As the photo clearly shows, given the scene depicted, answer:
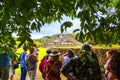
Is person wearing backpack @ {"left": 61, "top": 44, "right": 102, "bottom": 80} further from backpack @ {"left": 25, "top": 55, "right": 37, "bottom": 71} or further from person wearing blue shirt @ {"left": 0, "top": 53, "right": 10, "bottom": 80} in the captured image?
backpack @ {"left": 25, "top": 55, "right": 37, "bottom": 71}

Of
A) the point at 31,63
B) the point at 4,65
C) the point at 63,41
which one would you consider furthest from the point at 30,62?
the point at 63,41

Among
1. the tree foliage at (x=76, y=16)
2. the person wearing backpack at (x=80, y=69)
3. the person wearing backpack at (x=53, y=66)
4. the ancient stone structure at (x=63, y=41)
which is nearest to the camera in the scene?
the tree foliage at (x=76, y=16)

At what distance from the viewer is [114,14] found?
641 centimetres

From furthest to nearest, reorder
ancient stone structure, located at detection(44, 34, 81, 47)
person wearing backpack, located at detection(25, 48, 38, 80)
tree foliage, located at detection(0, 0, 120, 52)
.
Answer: ancient stone structure, located at detection(44, 34, 81, 47), person wearing backpack, located at detection(25, 48, 38, 80), tree foliage, located at detection(0, 0, 120, 52)

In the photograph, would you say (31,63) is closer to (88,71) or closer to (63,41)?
(88,71)

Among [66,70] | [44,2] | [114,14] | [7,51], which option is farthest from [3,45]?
[114,14]

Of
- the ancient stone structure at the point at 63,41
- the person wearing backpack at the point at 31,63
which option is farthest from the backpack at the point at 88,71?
the ancient stone structure at the point at 63,41

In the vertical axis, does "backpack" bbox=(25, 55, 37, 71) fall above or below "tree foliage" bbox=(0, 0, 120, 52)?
below

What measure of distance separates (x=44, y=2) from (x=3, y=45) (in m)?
2.06

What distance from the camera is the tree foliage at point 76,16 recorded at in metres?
6.01

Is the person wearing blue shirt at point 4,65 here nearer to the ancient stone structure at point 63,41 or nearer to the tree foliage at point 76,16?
the tree foliage at point 76,16

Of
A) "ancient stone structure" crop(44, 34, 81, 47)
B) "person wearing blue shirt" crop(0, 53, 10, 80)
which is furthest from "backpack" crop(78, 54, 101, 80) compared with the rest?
"ancient stone structure" crop(44, 34, 81, 47)

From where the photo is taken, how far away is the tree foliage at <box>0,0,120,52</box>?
6.01 meters

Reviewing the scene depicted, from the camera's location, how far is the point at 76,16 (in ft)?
20.7
